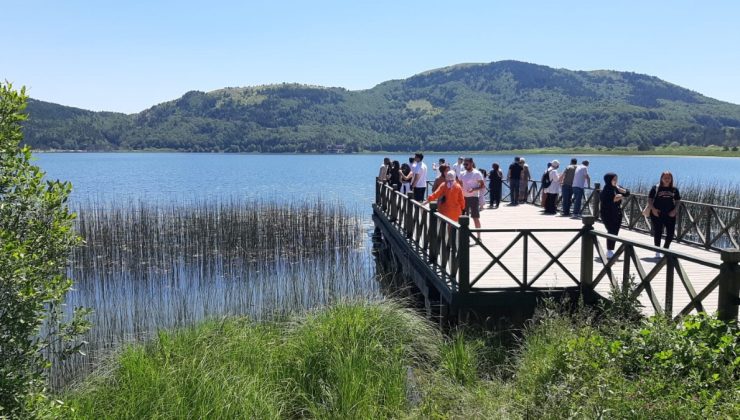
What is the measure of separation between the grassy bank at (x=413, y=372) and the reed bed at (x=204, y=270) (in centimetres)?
244

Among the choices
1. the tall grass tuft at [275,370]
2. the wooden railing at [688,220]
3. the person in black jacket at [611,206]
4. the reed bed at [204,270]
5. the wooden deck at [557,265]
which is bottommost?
the reed bed at [204,270]

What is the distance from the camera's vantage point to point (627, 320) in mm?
6035

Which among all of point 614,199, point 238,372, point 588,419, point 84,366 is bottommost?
point 84,366

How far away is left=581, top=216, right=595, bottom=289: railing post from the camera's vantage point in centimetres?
794

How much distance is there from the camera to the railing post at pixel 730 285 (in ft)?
17.5

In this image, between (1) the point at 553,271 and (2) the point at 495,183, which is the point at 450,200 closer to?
Answer: (1) the point at 553,271

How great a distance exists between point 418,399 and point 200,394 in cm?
249

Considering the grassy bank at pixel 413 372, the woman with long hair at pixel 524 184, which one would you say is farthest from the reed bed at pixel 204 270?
the woman with long hair at pixel 524 184

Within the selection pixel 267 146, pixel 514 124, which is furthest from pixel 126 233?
pixel 514 124

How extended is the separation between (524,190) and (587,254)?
46.1ft

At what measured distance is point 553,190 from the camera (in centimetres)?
1722

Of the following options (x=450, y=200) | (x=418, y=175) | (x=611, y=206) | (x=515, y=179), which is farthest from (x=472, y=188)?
(x=515, y=179)

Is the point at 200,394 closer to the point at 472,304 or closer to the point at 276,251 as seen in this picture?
the point at 472,304

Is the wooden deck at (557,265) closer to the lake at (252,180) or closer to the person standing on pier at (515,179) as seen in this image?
the person standing on pier at (515,179)
